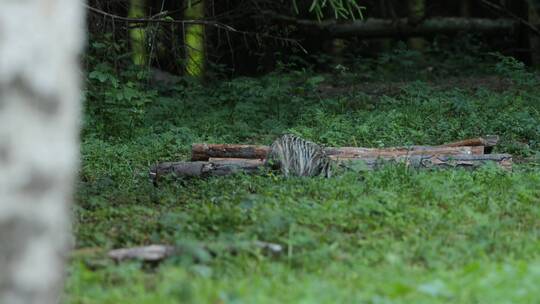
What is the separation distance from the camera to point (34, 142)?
380 centimetres

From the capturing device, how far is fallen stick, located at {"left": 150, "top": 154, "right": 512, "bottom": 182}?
34.2 ft

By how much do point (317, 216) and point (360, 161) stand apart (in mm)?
2833

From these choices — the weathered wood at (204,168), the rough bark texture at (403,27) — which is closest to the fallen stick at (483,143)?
the weathered wood at (204,168)

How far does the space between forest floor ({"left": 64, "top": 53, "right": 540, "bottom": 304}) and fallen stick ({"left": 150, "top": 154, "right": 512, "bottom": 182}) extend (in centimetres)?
31

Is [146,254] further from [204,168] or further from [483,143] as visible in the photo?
[483,143]

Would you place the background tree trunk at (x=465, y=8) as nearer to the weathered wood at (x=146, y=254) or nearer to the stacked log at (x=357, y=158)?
the stacked log at (x=357, y=158)

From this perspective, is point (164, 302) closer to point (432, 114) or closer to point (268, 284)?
point (268, 284)

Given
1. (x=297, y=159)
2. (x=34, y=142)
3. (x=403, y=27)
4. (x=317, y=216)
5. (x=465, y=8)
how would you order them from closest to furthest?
(x=34, y=142)
(x=317, y=216)
(x=297, y=159)
(x=403, y=27)
(x=465, y=8)

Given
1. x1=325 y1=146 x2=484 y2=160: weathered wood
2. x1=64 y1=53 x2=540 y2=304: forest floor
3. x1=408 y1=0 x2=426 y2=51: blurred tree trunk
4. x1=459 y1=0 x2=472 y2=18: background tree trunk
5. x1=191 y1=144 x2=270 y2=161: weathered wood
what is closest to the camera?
x1=64 y1=53 x2=540 y2=304: forest floor

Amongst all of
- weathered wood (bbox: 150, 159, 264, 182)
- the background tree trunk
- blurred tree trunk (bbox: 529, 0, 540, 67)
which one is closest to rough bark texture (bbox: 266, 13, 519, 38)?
blurred tree trunk (bbox: 529, 0, 540, 67)

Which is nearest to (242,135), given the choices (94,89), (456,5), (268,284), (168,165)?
(94,89)

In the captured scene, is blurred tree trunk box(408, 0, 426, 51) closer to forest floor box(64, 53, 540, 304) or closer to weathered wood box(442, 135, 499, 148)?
forest floor box(64, 53, 540, 304)

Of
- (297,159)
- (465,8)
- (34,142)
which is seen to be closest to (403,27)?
(465,8)

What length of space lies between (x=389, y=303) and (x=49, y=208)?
219 centimetres
